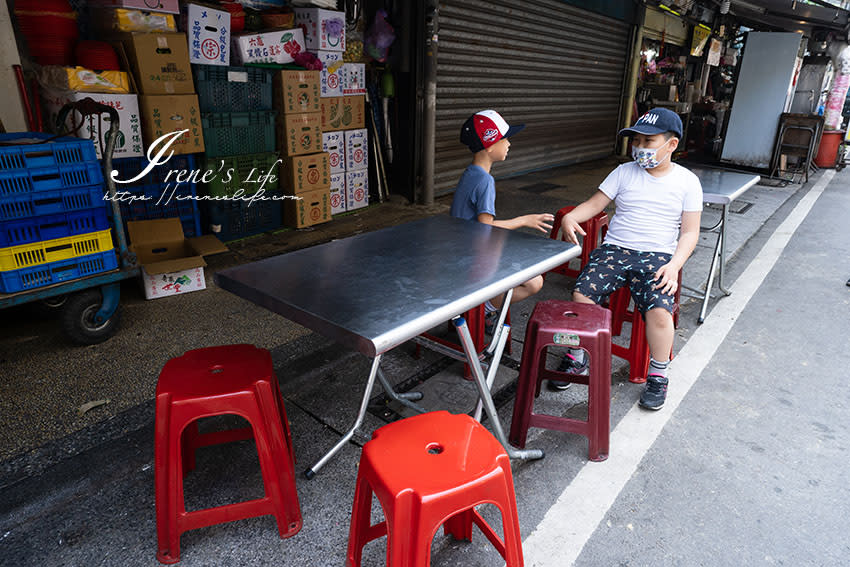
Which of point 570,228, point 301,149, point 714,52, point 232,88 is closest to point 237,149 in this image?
point 232,88

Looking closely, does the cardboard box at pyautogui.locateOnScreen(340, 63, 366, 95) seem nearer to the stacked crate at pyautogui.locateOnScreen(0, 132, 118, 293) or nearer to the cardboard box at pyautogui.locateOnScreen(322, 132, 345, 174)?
the cardboard box at pyautogui.locateOnScreen(322, 132, 345, 174)

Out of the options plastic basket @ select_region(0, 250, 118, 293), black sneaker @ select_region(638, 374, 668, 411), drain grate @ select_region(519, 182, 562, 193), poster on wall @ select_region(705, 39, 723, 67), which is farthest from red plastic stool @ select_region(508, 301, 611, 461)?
poster on wall @ select_region(705, 39, 723, 67)

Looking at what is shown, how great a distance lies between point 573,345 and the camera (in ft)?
7.59

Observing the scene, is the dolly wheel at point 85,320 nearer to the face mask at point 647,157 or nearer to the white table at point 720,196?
the face mask at point 647,157

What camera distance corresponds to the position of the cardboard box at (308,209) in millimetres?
5620

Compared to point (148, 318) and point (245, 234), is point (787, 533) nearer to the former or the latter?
point (148, 318)

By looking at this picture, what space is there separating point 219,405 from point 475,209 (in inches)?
70.3

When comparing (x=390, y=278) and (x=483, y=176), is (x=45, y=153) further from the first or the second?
(x=483, y=176)

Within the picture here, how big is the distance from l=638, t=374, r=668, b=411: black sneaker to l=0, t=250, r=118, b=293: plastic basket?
3.27 m

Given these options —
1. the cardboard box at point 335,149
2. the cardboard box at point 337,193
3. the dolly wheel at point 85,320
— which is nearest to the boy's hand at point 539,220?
the dolly wheel at point 85,320

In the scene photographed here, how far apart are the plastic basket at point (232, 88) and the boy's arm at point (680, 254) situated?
409 centimetres

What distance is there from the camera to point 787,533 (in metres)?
2.07

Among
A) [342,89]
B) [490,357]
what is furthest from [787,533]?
[342,89]

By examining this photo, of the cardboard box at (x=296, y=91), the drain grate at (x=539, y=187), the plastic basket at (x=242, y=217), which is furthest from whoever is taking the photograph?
the drain grate at (x=539, y=187)
